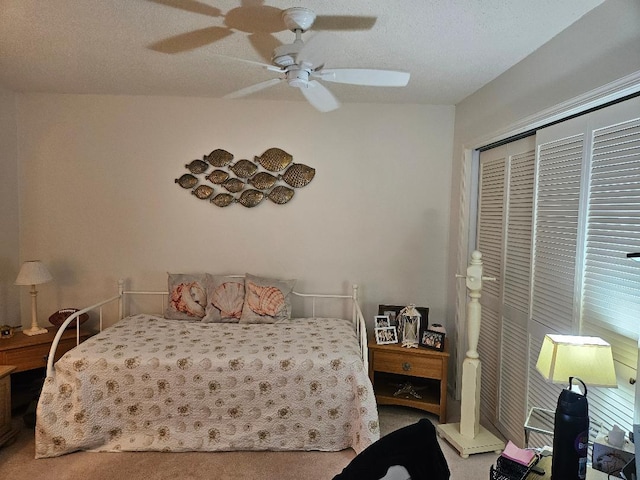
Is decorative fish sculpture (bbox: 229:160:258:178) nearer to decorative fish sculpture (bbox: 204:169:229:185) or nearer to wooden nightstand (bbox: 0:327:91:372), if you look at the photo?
Answer: decorative fish sculpture (bbox: 204:169:229:185)

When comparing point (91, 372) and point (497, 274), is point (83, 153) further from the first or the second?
point (497, 274)

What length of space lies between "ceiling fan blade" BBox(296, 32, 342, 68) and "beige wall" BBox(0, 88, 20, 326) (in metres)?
2.85

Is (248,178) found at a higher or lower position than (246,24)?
lower

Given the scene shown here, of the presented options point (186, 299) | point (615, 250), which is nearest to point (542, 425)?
point (615, 250)

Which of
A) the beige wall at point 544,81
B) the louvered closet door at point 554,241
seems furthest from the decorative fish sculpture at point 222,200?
the louvered closet door at point 554,241

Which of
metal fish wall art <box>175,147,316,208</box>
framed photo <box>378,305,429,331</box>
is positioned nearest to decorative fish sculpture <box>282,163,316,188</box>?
metal fish wall art <box>175,147,316,208</box>

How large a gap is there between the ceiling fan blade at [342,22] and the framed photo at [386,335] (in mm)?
2091

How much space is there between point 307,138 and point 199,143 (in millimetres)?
933

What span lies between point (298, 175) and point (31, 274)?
7.13 feet

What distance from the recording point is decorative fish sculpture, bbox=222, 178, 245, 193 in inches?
137

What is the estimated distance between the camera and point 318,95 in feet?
7.39

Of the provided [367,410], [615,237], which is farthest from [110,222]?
[615,237]

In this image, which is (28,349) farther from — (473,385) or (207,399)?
(473,385)

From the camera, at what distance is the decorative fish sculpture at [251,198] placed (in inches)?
137
